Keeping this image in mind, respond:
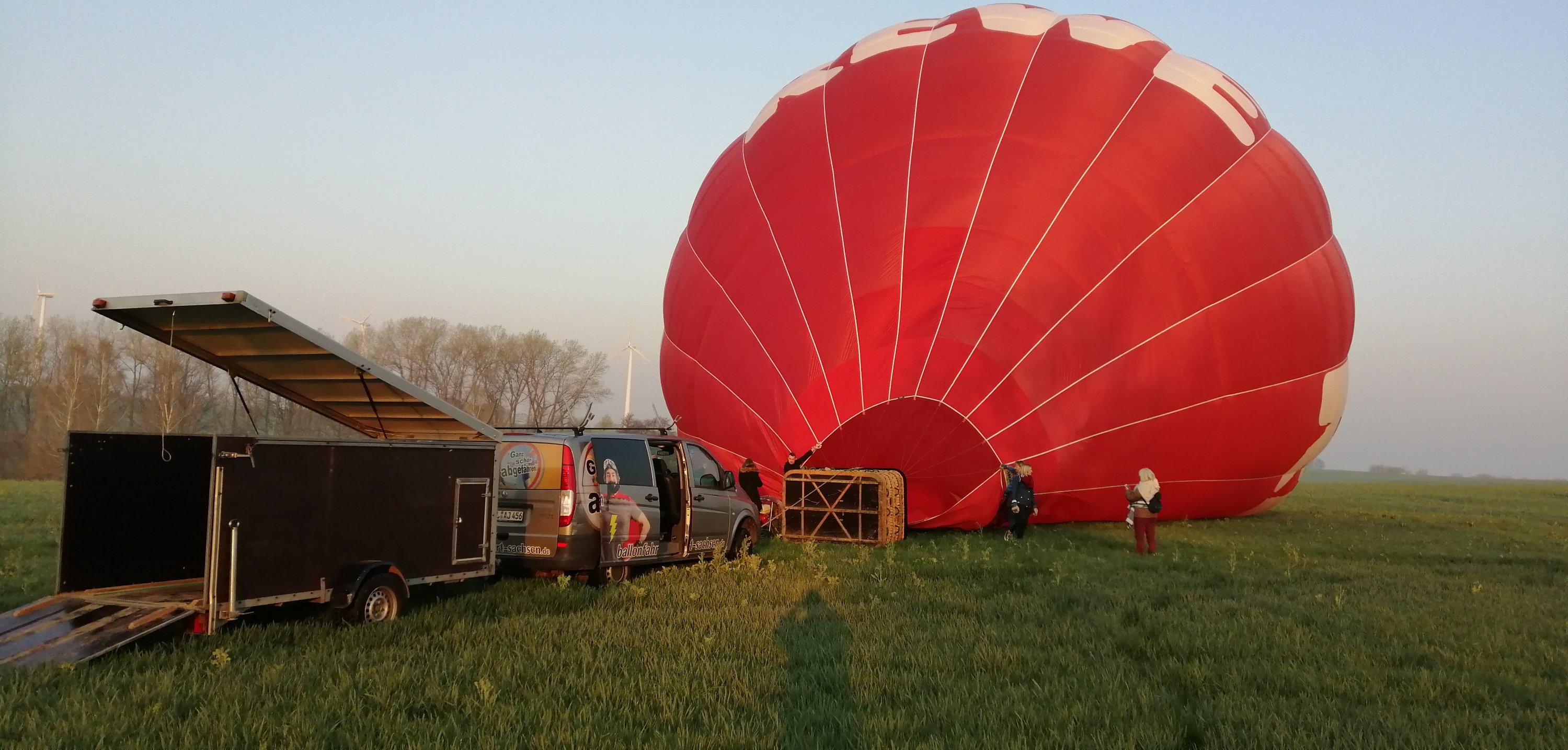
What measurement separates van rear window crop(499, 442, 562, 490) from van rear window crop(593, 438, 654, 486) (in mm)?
434

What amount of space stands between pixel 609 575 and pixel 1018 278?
605 centimetres

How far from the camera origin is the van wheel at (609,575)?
348 inches

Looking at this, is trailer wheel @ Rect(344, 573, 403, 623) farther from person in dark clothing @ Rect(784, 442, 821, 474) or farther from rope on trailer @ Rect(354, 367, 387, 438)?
person in dark clothing @ Rect(784, 442, 821, 474)

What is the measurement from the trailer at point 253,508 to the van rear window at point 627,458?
1.43 m

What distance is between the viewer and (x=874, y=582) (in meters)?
8.86

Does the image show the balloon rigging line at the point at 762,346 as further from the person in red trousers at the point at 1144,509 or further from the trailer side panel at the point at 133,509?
the trailer side panel at the point at 133,509

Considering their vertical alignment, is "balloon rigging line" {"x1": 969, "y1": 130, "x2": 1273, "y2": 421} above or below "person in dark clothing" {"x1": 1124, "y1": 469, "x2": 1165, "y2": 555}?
above

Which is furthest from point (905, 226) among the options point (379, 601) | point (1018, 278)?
point (379, 601)

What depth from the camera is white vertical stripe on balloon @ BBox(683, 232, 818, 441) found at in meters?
12.5

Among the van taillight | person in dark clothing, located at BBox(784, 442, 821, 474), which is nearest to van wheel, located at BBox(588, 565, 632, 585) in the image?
the van taillight

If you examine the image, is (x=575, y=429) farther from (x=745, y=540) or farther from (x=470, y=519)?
(x=745, y=540)

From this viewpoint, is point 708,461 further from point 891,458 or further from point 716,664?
point 716,664

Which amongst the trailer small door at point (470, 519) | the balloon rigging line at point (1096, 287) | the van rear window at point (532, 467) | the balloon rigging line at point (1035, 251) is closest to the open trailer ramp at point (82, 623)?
the trailer small door at point (470, 519)

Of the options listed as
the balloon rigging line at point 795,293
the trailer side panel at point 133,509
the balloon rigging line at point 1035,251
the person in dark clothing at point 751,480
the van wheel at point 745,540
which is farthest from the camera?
the person in dark clothing at point 751,480
